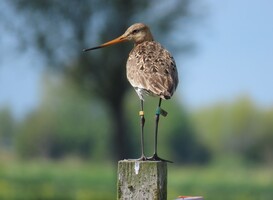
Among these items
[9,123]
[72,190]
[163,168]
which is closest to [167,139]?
[9,123]

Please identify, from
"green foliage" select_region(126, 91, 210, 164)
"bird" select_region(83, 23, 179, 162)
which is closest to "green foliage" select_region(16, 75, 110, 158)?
"green foliage" select_region(126, 91, 210, 164)

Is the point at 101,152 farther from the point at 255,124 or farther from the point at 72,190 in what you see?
the point at 72,190

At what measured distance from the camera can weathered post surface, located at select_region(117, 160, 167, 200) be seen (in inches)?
266

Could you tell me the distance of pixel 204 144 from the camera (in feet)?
316

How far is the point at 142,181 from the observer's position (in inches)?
267

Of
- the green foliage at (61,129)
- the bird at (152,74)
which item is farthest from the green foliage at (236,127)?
the bird at (152,74)

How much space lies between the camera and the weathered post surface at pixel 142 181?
6.77 meters

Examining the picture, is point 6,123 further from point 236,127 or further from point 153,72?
point 153,72

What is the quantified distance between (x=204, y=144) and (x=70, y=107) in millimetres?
17590

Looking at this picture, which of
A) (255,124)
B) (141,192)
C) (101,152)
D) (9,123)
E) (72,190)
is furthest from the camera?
(9,123)

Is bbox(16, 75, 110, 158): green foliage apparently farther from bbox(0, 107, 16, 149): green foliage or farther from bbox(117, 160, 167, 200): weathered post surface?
bbox(117, 160, 167, 200): weathered post surface

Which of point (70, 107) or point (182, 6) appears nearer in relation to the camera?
point (182, 6)

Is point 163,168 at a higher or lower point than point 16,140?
lower

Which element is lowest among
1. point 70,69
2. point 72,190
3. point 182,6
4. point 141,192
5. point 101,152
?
point 141,192
